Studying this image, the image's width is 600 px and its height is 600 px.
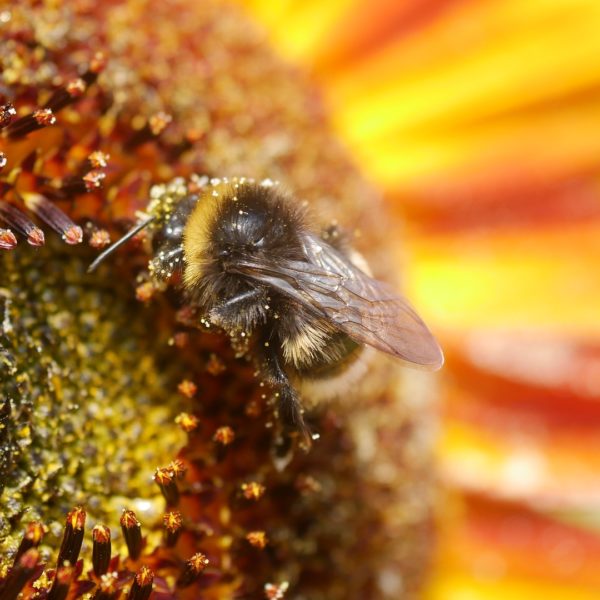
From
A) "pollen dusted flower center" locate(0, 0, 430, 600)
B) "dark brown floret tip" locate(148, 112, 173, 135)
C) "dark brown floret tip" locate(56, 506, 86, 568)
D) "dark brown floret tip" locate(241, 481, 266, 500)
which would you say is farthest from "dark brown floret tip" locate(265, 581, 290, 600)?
"dark brown floret tip" locate(148, 112, 173, 135)

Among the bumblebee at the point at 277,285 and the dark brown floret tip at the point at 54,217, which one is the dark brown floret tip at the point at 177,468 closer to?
the bumblebee at the point at 277,285

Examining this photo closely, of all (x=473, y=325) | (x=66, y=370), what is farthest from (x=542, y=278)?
(x=66, y=370)

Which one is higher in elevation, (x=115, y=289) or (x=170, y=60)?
(x=170, y=60)

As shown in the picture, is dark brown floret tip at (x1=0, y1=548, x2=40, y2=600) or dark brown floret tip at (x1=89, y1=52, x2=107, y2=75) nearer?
dark brown floret tip at (x1=0, y1=548, x2=40, y2=600)

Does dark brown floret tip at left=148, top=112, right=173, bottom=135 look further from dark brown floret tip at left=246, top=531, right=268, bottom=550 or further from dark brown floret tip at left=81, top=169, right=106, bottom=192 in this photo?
dark brown floret tip at left=246, top=531, right=268, bottom=550

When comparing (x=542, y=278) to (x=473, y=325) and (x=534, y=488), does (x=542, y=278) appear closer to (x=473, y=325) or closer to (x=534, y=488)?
(x=473, y=325)

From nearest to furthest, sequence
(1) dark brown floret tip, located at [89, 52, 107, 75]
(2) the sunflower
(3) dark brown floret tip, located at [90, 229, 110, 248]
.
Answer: (3) dark brown floret tip, located at [90, 229, 110, 248], (1) dark brown floret tip, located at [89, 52, 107, 75], (2) the sunflower

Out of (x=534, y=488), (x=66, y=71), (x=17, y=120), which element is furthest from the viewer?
(x=534, y=488)
